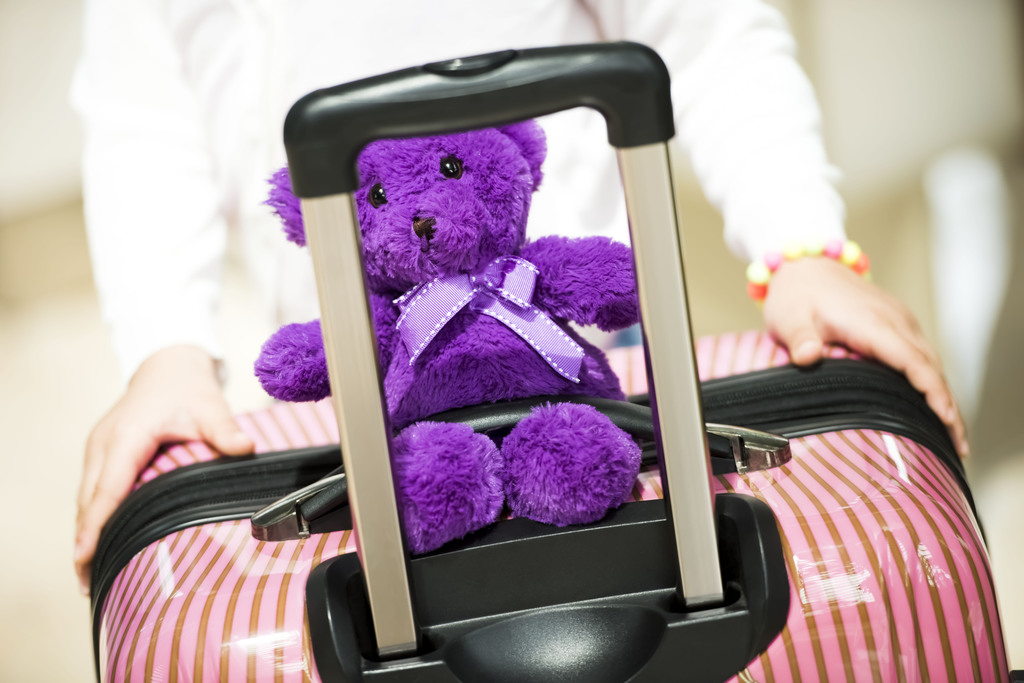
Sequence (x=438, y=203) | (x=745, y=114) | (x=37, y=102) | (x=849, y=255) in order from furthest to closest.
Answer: (x=37, y=102) → (x=745, y=114) → (x=849, y=255) → (x=438, y=203)

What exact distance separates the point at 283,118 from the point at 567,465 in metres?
0.52

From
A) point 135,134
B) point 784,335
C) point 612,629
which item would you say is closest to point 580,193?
point 784,335

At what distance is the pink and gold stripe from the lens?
14.4 inches

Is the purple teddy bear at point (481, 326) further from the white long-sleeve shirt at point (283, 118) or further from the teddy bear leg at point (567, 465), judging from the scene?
the white long-sleeve shirt at point (283, 118)

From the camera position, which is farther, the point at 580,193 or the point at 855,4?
the point at 855,4

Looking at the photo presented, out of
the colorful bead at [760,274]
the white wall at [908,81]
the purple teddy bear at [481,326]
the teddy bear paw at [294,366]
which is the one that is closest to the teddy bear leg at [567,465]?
the purple teddy bear at [481,326]

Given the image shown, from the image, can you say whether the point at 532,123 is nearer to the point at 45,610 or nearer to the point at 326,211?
the point at 326,211

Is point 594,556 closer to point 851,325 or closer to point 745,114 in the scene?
point 851,325

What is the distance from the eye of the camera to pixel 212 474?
52cm

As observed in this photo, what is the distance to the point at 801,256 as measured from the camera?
67 cm

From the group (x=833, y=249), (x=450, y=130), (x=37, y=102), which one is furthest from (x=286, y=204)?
(x=37, y=102)

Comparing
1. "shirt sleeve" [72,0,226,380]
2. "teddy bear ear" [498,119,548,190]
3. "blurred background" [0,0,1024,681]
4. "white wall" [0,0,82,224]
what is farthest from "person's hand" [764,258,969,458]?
"white wall" [0,0,82,224]

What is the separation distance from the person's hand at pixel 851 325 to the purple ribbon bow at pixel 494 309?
19 cm

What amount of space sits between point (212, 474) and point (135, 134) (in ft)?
1.49
